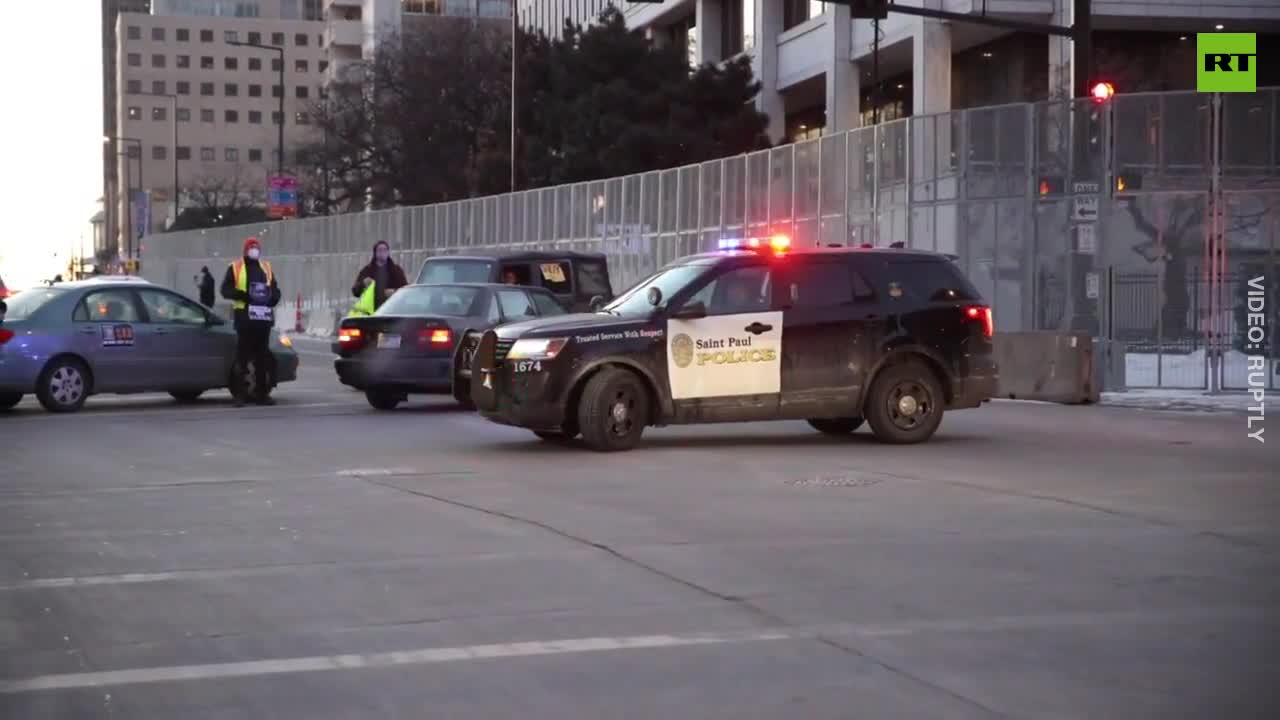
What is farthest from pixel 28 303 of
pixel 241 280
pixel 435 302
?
pixel 435 302

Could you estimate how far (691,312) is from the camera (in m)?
15.4

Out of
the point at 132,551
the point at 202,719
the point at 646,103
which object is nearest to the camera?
the point at 202,719

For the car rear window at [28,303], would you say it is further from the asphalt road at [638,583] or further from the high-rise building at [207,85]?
the high-rise building at [207,85]

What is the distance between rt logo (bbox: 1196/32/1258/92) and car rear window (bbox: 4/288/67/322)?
66.8 feet

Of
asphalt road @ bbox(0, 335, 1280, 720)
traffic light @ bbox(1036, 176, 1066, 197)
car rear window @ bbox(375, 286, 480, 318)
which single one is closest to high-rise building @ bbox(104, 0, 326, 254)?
traffic light @ bbox(1036, 176, 1066, 197)

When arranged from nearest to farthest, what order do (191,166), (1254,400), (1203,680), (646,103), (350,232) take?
(1203,680)
(1254,400)
(350,232)
(646,103)
(191,166)

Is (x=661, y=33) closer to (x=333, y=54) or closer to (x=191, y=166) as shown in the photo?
(x=333, y=54)

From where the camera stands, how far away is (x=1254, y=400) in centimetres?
2355

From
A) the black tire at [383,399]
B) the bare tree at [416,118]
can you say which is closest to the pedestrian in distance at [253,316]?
the black tire at [383,399]

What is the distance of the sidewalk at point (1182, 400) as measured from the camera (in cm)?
2245

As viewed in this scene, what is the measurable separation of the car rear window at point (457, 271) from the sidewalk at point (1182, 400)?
8777 mm

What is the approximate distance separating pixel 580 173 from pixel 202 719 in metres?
57.0

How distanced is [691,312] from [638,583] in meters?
7.03

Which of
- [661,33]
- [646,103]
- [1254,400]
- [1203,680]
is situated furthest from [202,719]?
[661,33]
